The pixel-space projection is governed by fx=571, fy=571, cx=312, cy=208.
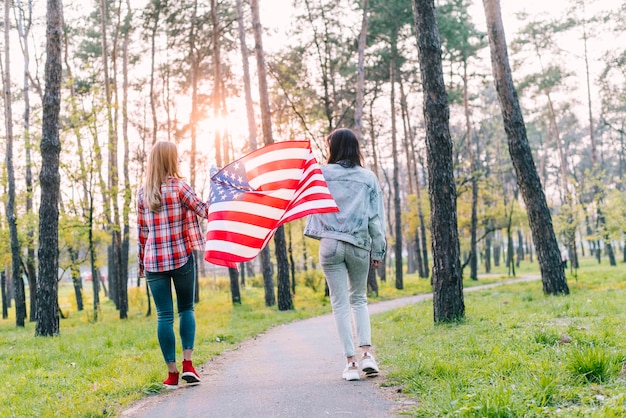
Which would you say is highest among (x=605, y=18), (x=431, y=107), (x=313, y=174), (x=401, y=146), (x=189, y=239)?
(x=605, y=18)

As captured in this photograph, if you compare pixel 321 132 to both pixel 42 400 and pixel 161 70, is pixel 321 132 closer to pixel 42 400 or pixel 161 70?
pixel 161 70

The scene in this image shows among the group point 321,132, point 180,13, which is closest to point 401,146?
point 321,132

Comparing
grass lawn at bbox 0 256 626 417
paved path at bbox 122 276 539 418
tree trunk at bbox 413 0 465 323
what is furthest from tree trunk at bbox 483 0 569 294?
paved path at bbox 122 276 539 418

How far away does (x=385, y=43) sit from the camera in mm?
26781

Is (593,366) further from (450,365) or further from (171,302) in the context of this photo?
(171,302)

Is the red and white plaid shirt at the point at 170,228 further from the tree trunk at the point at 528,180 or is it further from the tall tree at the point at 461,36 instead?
the tall tree at the point at 461,36

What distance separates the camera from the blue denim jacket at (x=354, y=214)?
5.43 m

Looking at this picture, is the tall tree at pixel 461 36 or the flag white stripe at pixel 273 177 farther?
the tall tree at pixel 461 36

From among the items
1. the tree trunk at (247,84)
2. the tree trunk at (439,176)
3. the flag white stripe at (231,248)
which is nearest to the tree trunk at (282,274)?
the tree trunk at (247,84)

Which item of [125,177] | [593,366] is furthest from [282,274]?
[593,366]

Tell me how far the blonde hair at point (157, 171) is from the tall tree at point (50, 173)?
7.20 m

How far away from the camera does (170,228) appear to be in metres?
5.59

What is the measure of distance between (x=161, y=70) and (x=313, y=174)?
2367 centimetres

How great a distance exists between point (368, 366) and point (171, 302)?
2026 mm
